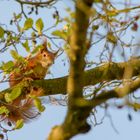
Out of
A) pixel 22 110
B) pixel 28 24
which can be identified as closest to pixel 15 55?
pixel 28 24

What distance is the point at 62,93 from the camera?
2869 mm

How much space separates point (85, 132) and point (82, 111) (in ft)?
0.30

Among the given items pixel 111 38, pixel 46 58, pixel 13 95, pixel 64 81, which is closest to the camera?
pixel 111 38

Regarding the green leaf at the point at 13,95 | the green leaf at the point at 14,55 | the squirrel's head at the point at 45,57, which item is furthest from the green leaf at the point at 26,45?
the squirrel's head at the point at 45,57

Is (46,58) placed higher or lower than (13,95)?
lower

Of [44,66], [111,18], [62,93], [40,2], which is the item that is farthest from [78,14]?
[44,66]

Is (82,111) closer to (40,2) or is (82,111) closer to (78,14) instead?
(78,14)

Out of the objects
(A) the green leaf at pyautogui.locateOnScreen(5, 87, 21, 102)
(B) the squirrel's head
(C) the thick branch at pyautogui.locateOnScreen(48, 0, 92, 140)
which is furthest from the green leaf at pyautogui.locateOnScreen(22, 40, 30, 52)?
(C) the thick branch at pyautogui.locateOnScreen(48, 0, 92, 140)

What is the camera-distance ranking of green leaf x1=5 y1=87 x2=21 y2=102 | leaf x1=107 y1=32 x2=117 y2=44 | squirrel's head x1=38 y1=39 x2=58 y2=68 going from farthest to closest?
squirrel's head x1=38 y1=39 x2=58 y2=68 → green leaf x1=5 y1=87 x2=21 y2=102 → leaf x1=107 y1=32 x2=117 y2=44

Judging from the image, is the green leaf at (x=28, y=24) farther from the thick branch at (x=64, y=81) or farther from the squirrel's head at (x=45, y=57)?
the squirrel's head at (x=45, y=57)

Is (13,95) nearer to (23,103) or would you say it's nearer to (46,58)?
(23,103)

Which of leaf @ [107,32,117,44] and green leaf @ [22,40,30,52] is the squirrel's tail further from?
leaf @ [107,32,117,44]

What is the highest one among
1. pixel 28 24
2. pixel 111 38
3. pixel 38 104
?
pixel 111 38

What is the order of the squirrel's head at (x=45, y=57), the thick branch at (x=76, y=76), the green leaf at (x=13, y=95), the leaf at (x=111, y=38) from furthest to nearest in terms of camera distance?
1. the squirrel's head at (x=45, y=57)
2. the green leaf at (x=13, y=95)
3. the leaf at (x=111, y=38)
4. the thick branch at (x=76, y=76)
